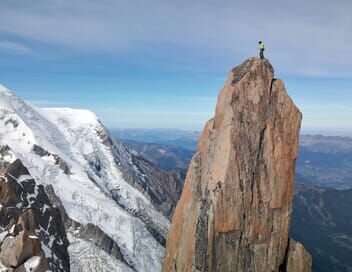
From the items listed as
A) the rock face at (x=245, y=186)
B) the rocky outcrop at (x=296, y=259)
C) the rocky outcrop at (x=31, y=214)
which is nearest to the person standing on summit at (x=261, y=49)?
the rock face at (x=245, y=186)

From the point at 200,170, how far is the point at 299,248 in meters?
11.3

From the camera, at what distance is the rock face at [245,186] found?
3750 centimetres

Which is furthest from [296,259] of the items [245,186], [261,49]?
[261,49]

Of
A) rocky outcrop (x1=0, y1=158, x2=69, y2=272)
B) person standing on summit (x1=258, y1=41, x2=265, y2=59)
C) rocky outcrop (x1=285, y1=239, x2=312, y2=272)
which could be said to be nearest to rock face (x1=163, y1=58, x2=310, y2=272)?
rocky outcrop (x1=285, y1=239, x2=312, y2=272)

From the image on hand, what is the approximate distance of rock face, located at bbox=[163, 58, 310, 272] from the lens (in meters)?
37.5

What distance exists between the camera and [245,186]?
125 feet

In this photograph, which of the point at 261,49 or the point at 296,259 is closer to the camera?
the point at 296,259

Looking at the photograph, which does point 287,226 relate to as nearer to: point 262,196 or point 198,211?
point 262,196

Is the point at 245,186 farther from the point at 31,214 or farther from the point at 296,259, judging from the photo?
the point at 31,214

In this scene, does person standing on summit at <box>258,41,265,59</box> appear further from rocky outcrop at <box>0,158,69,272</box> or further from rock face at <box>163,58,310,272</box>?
rocky outcrop at <box>0,158,69,272</box>

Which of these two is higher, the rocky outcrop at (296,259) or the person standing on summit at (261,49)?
the person standing on summit at (261,49)

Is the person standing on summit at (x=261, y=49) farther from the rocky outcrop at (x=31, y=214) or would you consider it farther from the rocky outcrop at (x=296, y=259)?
the rocky outcrop at (x=31, y=214)

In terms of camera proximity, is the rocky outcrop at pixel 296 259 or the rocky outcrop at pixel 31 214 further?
the rocky outcrop at pixel 31 214

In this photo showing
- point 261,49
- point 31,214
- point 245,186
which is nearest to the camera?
point 245,186
